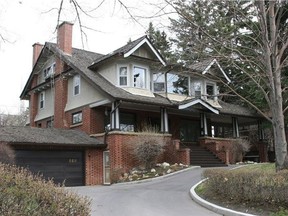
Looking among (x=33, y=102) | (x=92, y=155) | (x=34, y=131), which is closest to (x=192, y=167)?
(x=92, y=155)

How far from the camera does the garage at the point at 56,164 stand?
20.5 m

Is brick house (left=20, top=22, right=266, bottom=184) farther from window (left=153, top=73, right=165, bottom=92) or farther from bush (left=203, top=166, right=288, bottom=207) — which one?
bush (left=203, top=166, right=288, bottom=207)

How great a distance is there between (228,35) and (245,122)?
19875mm

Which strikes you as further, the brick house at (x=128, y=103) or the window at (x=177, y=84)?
the window at (x=177, y=84)

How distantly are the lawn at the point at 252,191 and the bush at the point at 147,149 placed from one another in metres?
9.19

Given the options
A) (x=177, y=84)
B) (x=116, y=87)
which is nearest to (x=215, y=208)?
(x=116, y=87)

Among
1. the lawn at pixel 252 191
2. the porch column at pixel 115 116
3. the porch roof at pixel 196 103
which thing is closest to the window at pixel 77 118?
the porch column at pixel 115 116

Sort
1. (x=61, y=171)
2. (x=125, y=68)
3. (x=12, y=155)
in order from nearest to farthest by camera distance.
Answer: (x=12, y=155) < (x=61, y=171) < (x=125, y=68)

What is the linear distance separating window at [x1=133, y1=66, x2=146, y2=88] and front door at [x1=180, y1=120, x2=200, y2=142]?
515cm

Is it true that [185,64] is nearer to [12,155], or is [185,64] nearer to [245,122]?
[12,155]

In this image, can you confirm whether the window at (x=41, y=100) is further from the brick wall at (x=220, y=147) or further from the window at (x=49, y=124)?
the brick wall at (x=220, y=147)

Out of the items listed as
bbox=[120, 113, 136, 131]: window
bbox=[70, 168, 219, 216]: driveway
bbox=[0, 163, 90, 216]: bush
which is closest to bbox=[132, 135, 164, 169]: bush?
bbox=[120, 113, 136, 131]: window

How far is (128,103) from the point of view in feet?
79.3

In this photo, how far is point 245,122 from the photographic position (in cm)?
3381
